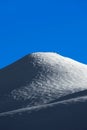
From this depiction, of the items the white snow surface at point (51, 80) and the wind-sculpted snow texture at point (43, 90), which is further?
the white snow surface at point (51, 80)

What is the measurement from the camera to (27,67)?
40.5m

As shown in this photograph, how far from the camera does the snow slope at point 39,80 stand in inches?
1256

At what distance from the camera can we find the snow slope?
3191cm

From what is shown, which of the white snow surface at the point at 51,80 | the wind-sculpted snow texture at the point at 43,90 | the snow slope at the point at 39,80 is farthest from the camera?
the white snow surface at the point at 51,80

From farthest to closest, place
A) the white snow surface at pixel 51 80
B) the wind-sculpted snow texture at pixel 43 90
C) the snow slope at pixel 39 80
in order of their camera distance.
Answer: the white snow surface at pixel 51 80, the snow slope at pixel 39 80, the wind-sculpted snow texture at pixel 43 90

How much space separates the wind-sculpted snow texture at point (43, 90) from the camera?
2373 centimetres

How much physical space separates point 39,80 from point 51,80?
88cm

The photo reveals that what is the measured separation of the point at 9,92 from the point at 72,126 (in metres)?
13.5

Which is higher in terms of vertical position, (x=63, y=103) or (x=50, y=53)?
(x=50, y=53)

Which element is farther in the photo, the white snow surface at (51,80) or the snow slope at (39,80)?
the white snow surface at (51,80)

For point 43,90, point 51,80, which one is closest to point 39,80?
point 51,80

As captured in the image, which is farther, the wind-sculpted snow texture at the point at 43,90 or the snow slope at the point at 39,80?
the snow slope at the point at 39,80

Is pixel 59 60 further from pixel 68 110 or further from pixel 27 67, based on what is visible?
pixel 68 110

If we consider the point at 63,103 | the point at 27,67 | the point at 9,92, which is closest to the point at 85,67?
the point at 27,67
